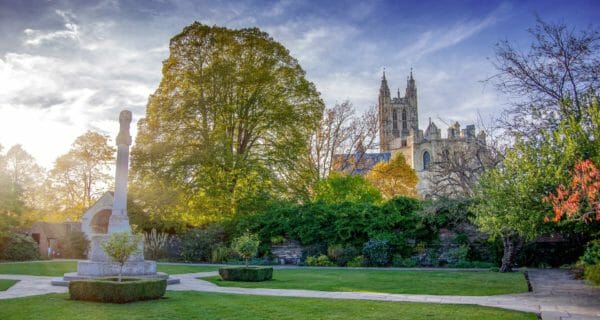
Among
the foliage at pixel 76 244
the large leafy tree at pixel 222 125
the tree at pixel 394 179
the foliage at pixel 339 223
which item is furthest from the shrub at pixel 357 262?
the tree at pixel 394 179

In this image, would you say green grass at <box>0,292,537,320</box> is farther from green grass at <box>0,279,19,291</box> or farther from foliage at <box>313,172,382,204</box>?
foliage at <box>313,172,382,204</box>

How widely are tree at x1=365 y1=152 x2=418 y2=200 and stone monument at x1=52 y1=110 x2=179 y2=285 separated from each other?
29.6 meters

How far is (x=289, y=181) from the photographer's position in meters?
28.9

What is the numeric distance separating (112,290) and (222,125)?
18.5 m

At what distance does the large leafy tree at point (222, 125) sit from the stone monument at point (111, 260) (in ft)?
32.1

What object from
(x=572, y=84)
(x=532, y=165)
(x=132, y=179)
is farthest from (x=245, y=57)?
(x=532, y=165)

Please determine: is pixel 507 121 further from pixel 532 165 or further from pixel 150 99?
pixel 150 99

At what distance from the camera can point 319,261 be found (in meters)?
23.7

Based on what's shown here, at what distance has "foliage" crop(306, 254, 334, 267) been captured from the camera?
76.9 ft

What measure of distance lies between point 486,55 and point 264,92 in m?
14.8

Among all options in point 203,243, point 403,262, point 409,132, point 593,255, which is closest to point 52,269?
point 203,243

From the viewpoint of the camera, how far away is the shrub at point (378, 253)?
22703 millimetres

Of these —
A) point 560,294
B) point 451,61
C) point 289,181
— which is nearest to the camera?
point 560,294

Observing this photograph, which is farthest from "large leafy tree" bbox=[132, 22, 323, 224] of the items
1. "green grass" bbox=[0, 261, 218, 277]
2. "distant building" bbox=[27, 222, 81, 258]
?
"distant building" bbox=[27, 222, 81, 258]
